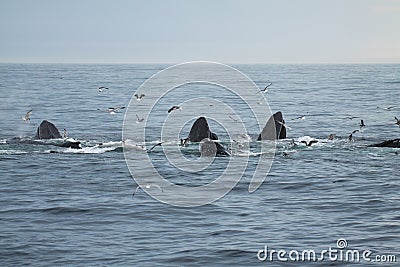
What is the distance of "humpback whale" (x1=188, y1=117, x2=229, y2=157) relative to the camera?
35094 millimetres

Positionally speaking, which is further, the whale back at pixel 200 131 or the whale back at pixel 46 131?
the whale back at pixel 46 131

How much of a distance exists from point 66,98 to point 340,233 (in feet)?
209

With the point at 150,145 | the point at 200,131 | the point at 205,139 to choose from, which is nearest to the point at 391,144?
the point at 205,139

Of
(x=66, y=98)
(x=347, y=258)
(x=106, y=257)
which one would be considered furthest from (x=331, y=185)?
(x=66, y=98)

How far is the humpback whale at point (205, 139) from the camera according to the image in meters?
35.1

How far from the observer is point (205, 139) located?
37.3 m

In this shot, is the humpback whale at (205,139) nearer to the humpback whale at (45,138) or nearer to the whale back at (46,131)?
the humpback whale at (45,138)

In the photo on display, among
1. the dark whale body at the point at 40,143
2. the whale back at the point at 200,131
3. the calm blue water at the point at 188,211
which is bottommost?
the calm blue water at the point at 188,211

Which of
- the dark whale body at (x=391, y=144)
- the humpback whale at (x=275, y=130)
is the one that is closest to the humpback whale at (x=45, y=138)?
the humpback whale at (x=275, y=130)

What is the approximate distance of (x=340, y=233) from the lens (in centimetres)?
2061

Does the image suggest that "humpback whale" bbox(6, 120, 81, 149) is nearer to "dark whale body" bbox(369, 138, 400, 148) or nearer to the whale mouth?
the whale mouth

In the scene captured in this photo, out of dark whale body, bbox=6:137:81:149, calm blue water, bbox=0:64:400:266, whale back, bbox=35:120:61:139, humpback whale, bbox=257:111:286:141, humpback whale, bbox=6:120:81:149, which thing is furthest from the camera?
humpback whale, bbox=257:111:286:141

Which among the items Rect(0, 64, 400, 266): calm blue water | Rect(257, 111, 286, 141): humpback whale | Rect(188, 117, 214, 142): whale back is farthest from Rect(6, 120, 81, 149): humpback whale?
Rect(257, 111, 286, 141): humpback whale

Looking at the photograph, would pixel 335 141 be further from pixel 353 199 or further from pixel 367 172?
pixel 353 199
